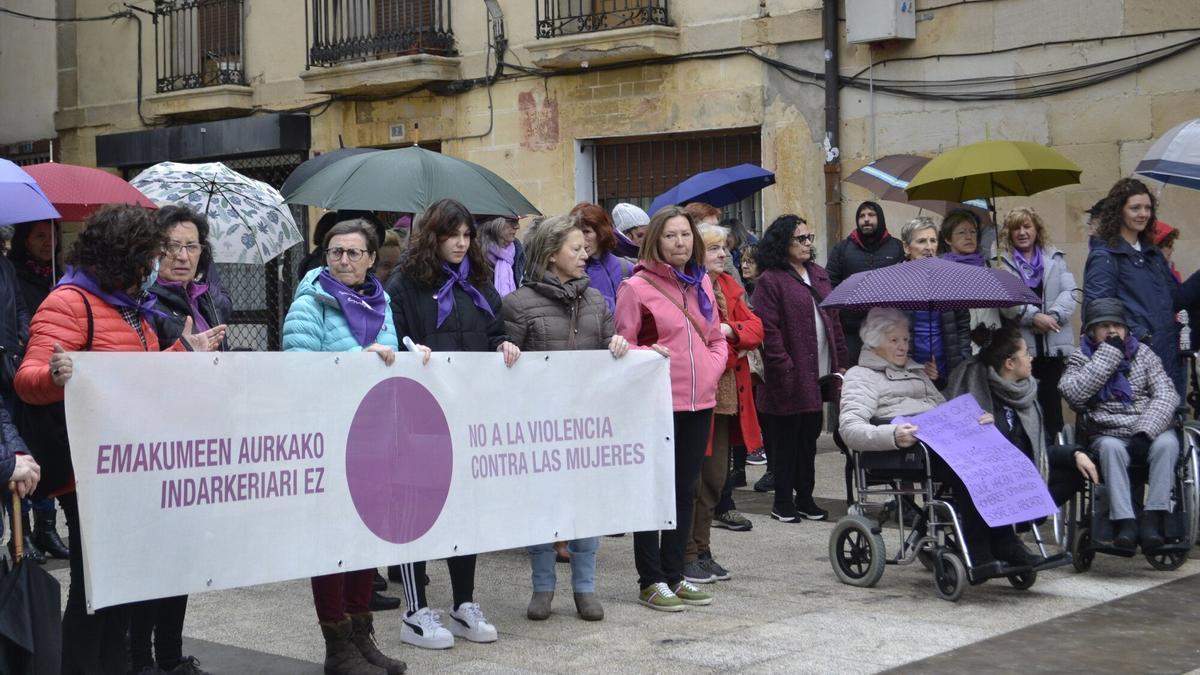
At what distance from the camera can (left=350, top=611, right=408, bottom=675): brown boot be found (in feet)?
20.2

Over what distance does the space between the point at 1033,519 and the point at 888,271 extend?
141 centimetres

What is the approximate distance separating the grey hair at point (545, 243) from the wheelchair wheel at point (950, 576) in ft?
7.60

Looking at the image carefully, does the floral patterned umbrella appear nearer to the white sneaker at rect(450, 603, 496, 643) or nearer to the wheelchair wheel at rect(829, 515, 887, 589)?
the white sneaker at rect(450, 603, 496, 643)

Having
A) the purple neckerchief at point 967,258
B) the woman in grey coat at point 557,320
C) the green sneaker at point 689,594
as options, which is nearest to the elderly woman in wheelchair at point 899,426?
the green sneaker at point 689,594

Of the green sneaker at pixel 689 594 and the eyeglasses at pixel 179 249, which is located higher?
the eyeglasses at pixel 179 249

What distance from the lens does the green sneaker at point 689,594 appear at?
746 centimetres

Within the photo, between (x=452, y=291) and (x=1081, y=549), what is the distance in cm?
360

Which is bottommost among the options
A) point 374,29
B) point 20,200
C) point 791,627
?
point 791,627

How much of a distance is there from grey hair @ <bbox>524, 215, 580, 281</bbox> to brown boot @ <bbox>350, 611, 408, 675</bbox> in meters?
1.86

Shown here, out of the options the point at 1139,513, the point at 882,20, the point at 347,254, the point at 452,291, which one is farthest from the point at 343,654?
the point at 882,20

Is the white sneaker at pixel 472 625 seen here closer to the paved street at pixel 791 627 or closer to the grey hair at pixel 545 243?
the paved street at pixel 791 627

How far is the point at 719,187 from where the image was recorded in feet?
38.6

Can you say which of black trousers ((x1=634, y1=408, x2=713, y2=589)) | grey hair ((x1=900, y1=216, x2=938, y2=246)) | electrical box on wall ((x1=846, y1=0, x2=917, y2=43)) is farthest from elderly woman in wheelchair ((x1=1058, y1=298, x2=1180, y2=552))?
electrical box on wall ((x1=846, y1=0, x2=917, y2=43))

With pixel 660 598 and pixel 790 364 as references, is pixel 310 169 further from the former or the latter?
pixel 660 598
